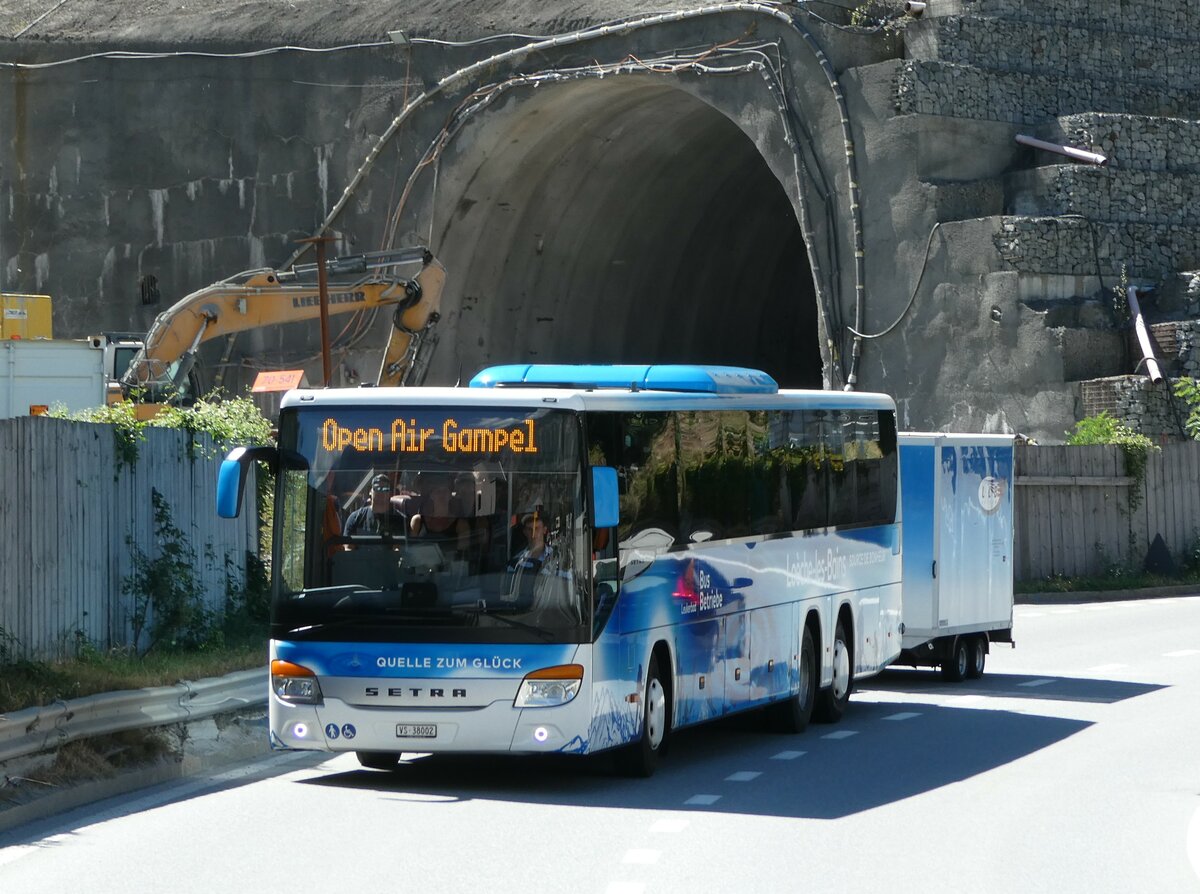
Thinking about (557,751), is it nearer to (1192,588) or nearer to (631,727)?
(631,727)

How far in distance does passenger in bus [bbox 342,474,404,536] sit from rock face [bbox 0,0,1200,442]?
2459cm

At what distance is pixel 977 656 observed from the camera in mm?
20578

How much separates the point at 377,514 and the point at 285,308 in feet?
78.7

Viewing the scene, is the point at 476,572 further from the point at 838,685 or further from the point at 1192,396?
the point at 1192,396

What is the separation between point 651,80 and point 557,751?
27.9 meters

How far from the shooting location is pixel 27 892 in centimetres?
928

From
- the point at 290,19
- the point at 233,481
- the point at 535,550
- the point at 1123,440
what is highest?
the point at 290,19

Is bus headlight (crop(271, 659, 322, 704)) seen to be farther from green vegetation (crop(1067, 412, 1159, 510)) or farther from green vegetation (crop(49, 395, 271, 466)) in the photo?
green vegetation (crop(1067, 412, 1159, 510))

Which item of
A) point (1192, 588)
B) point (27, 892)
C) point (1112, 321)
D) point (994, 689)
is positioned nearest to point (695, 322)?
point (1112, 321)

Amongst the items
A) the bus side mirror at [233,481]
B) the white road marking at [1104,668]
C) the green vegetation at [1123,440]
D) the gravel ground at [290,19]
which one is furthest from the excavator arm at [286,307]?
the bus side mirror at [233,481]

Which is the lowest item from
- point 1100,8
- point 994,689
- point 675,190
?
point 994,689

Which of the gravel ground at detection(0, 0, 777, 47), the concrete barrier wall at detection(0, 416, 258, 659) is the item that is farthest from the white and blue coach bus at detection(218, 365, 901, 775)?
the gravel ground at detection(0, 0, 777, 47)

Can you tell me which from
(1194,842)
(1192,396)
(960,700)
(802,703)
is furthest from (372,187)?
(1194,842)

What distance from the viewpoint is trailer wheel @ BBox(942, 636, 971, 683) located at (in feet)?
66.4
